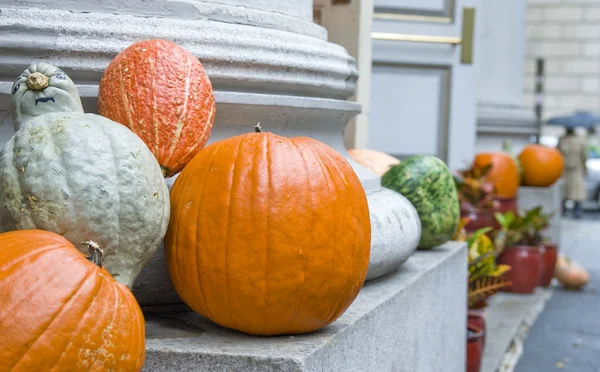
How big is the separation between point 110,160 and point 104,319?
0.40 m

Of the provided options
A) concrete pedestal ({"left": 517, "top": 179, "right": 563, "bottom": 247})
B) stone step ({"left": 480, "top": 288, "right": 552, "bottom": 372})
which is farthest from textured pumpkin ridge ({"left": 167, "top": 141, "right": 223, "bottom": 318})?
concrete pedestal ({"left": 517, "top": 179, "right": 563, "bottom": 247})

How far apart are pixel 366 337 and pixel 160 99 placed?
0.89 m

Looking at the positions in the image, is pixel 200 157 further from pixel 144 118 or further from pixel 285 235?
pixel 285 235

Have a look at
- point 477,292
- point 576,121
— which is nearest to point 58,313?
point 477,292

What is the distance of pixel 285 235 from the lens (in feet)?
5.89

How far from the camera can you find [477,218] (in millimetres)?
5953

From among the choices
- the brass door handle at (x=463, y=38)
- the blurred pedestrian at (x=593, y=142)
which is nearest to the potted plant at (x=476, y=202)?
the brass door handle at (x=463, y=38)

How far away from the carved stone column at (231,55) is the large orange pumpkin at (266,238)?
365 millimetres

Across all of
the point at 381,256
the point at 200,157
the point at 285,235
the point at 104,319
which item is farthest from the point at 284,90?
the point at 104,319

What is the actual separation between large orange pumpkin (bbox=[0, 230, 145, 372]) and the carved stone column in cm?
67

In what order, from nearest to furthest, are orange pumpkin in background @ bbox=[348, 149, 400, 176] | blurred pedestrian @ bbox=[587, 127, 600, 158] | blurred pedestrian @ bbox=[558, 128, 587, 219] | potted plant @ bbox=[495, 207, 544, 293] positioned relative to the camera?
1. orange pumpkin in background @ bbox=[348, 149, 400, 176]
2. potted plant @ bbox=[495, 207, 544, 293]
3. blurred pedestrian @ bbox=[558, 128, 587, 219]
4. blurred pedestrian @ bbox=[587, 127, 600, 158]

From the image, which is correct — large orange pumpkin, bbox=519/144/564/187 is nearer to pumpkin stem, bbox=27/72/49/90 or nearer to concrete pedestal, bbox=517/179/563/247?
concrete pedestal, bbox=517/179/563/247

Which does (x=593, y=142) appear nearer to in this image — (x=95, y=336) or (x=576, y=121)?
(x=576, y=121)

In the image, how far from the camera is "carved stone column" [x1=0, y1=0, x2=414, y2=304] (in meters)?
2.29
